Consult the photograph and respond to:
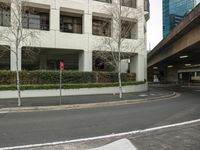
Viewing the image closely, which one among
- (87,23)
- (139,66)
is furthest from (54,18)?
(139,66)

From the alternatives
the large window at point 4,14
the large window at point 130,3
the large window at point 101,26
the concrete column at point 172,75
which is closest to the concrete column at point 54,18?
the large window at point 4,14

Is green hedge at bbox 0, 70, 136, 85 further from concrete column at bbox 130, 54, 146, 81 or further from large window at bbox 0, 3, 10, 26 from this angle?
concrete column at bbox 130, 54, 146, 81

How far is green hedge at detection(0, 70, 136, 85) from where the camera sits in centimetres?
2170

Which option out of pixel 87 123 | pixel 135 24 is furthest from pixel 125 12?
pixel 87 123

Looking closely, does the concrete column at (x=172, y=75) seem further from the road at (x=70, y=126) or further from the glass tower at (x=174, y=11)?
the road at (x=70, y=126)

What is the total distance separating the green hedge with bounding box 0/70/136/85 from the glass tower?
18.5 meters

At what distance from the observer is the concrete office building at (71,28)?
25.8m

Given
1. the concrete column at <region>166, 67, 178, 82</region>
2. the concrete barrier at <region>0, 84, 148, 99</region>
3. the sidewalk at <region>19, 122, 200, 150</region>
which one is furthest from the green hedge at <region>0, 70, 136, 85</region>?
the concrete column at <region>166, 67, 178, 82</region>

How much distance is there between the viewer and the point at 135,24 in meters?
30.9

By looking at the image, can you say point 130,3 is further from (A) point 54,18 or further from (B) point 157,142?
(B) point 157,142

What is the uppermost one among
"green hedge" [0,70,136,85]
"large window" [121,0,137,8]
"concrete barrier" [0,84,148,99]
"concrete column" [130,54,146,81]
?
"large window" [121,0,137,8]

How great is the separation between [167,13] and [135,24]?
827 inches

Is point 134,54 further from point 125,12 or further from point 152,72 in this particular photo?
point 152,72

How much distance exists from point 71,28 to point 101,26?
3444 mm
